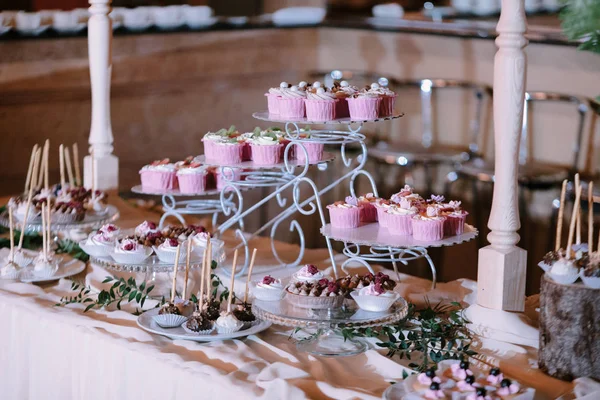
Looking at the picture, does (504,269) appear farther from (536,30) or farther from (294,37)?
(294,37)

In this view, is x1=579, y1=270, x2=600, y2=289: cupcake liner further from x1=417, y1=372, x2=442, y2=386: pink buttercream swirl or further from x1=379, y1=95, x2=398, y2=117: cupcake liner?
x1=379, y1=95, x2=398, y2=117: cupcake liner

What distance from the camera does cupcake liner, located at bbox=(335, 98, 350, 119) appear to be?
2996 millimetres

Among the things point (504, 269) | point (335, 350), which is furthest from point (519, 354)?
point (335, 350)

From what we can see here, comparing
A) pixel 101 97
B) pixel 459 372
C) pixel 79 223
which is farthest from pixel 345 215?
pixel 101 97

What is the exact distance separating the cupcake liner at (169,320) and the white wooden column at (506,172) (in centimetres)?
87

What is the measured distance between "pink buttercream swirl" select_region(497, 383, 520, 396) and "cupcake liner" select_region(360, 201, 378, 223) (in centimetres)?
88

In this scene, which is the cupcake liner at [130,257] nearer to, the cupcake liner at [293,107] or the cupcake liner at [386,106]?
the cupcake liner at [293,107]

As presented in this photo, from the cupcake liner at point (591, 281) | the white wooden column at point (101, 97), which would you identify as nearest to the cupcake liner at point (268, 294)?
the cupcake liner at point (591, 281)

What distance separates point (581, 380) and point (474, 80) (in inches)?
148

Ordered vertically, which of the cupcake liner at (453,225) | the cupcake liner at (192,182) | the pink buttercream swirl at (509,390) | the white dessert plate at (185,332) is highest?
the cupcake liner at (192,182)

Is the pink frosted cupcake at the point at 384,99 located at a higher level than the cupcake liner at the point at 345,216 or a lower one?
higher

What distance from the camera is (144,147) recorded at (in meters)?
6.15

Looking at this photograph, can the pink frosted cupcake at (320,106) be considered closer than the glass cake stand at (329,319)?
No

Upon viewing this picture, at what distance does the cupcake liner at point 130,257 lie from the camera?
9.54 feet
